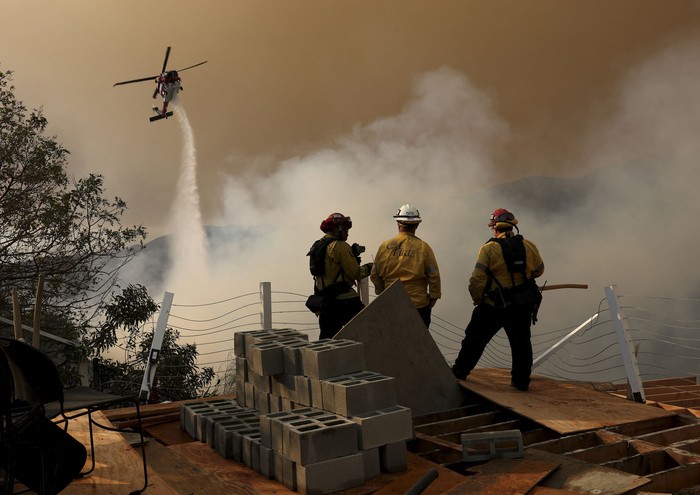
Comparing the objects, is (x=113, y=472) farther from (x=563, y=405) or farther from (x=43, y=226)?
(x=43, y=226)

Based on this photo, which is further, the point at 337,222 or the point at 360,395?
the point at 337,222

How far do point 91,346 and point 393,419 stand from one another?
35.8 feet

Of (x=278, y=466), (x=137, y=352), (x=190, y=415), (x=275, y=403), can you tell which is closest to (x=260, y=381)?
(x=275, y=403)

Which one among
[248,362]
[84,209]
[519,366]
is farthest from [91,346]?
[519,366]

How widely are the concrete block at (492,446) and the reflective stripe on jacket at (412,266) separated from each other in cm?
254

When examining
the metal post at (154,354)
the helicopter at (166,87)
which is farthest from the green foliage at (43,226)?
the helicopter at (166,87)

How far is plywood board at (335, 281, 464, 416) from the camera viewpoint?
6.65 metres

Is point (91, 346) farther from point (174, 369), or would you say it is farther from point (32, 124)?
point (32, 124)

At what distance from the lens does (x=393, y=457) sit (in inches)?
199

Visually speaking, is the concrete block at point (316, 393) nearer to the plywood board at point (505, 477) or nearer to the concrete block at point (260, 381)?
the concrete block at point (260, 381)

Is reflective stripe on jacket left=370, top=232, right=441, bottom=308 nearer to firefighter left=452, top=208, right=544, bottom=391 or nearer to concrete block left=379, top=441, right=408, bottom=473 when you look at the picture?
firefighter left=452, top=208, right=544, bottom=391

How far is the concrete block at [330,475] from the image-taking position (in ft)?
15.2

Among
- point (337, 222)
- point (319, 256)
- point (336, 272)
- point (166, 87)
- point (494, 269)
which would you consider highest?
point (166, 87)

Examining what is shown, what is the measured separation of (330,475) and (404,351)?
2.36 meters
